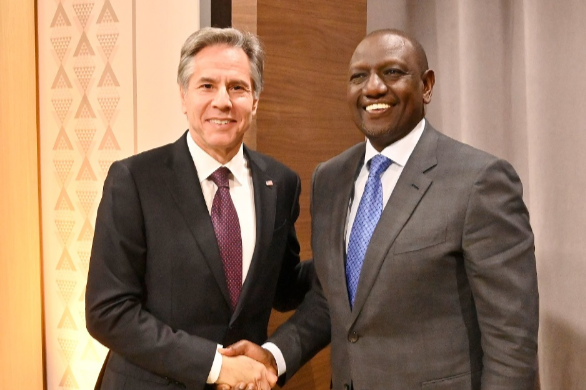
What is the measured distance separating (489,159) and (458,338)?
459mm

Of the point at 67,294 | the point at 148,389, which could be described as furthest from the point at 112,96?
the point at 148,389

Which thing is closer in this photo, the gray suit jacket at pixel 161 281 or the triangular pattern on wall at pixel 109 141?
the gray suit jacket at pixel 161 281

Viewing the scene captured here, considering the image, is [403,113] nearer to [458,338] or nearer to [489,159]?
[489,159]

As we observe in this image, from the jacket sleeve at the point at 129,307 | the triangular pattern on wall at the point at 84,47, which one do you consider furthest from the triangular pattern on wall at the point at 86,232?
the jacket sleeve at the point at 129,307

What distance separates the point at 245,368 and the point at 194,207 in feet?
1.60

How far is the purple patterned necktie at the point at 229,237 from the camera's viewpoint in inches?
76.5

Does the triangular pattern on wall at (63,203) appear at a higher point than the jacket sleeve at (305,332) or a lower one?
higher

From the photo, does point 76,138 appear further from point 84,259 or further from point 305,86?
point 305,86

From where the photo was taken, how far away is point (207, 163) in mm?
1999

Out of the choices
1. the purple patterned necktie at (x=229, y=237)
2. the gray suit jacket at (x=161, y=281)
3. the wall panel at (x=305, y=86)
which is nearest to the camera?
the gray suit jacket at (x=161, y=281)

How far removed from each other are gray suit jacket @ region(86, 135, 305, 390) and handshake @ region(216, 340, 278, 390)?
48 mm

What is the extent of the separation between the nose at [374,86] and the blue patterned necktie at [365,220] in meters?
0.17

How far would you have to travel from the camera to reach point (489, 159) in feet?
5.29

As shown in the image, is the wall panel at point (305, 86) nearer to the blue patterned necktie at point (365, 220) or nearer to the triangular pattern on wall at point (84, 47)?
the triangular pattern on wall at point (84, 47)
